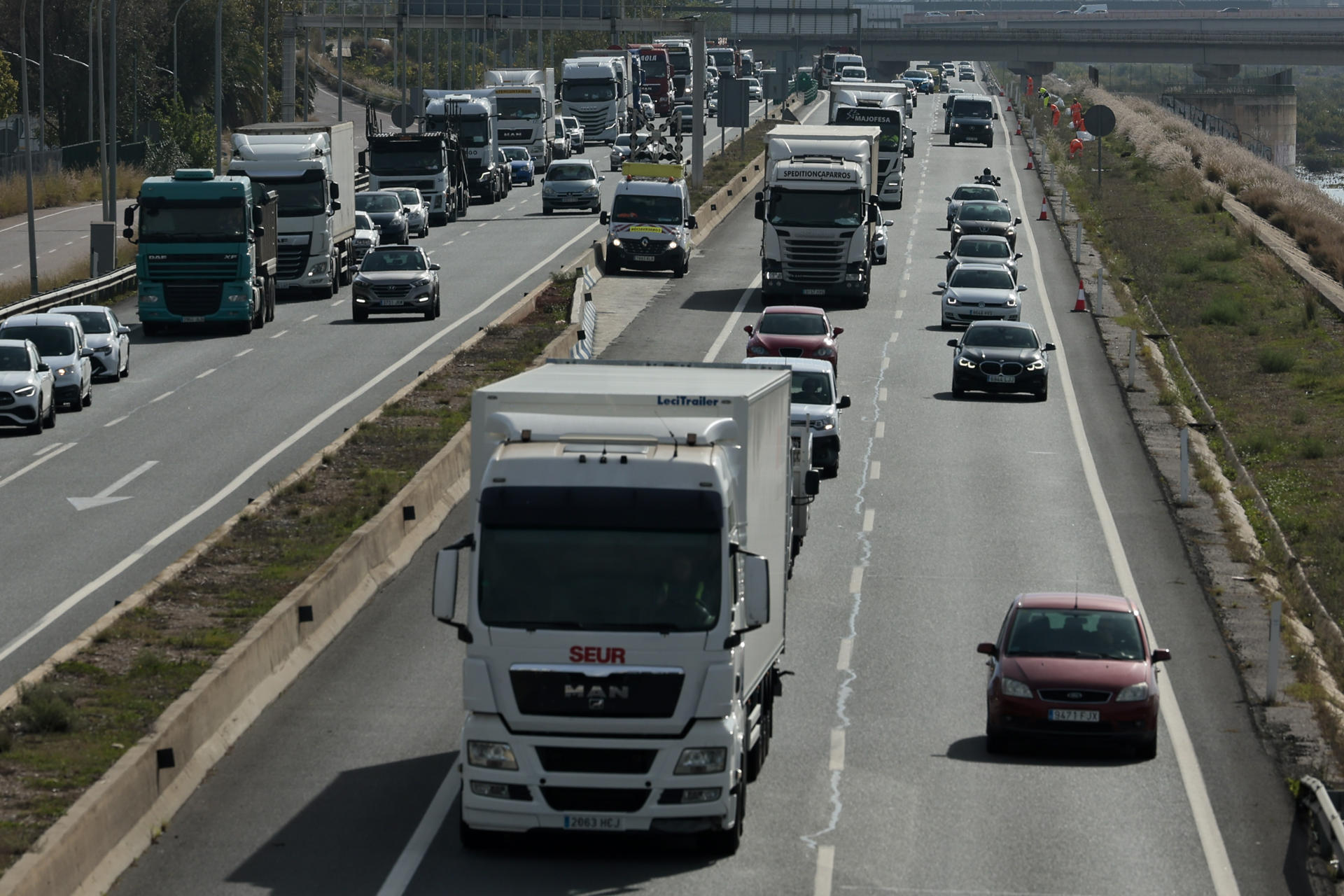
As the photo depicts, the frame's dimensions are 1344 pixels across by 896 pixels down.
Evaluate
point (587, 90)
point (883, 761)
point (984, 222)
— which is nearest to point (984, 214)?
point (984, 222)

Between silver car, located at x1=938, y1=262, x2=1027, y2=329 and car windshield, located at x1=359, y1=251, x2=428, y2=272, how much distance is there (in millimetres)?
12985

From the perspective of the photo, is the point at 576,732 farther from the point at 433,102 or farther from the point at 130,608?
the point at 433,102

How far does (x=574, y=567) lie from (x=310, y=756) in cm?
494

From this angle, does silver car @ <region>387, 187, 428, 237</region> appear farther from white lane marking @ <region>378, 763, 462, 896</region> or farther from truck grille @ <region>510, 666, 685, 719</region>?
truck grille @ <region>510, 666, 685, 719</region>

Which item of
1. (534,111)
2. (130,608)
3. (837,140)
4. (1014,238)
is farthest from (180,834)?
(534,111)

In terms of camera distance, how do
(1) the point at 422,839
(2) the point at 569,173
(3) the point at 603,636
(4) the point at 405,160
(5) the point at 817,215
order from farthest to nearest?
(2) the point at 569,173, (4) the point at 405,160, (5) the point at 817,215, (1) the point at 422,839, (3) the point at 603,636

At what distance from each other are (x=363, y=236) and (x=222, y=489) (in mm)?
31600

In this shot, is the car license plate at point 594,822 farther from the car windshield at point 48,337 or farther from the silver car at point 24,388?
the car windshield at point 48,337

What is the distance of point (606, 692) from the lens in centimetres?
1462

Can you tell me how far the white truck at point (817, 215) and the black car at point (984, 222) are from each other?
10.9m

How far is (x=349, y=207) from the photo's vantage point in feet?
186

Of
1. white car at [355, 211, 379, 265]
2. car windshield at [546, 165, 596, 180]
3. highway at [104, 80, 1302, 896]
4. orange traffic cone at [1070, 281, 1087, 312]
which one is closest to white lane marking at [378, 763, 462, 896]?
highway at [104, 80, 1302, 896]

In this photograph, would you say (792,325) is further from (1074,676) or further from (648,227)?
(1074,676)

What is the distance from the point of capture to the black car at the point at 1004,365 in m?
41.7
